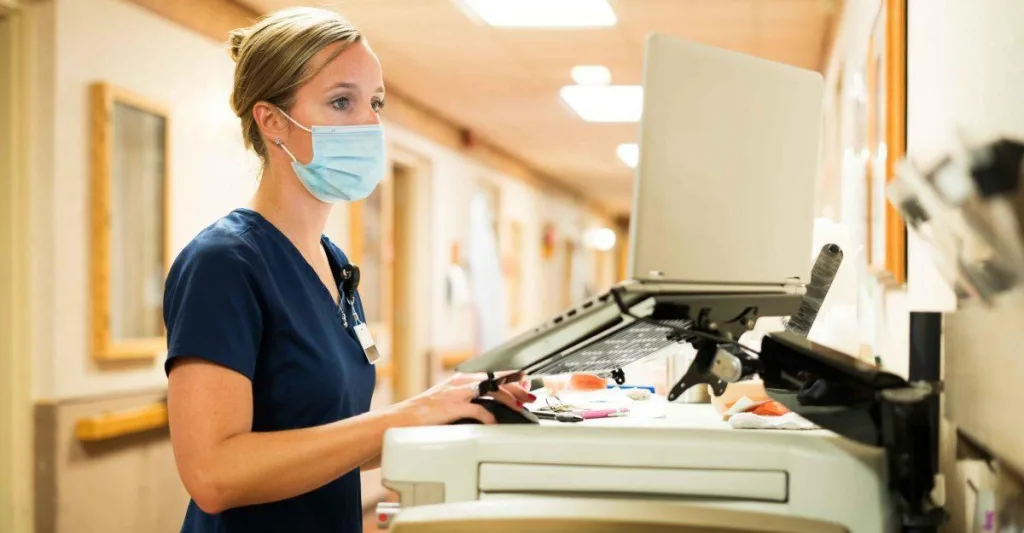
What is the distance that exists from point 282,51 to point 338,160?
7.8 inches

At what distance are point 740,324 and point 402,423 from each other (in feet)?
1.26

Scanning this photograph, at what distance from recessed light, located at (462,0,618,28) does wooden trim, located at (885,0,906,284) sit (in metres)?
2.64

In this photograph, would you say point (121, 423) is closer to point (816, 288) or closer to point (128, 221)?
point (128, 221)

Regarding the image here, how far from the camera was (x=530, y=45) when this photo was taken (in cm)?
537

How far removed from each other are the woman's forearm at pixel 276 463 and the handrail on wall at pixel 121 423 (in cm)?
241

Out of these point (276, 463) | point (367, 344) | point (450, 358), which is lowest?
point (450, 358)

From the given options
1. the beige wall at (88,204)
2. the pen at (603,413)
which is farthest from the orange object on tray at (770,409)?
the beige wall at (88,204)

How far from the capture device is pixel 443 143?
7.71 metres

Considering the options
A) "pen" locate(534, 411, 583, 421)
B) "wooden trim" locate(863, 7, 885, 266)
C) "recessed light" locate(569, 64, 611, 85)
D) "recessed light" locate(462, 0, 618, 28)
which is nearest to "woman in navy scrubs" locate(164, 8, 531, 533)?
"pen" locate(534, 411, 583, 421)

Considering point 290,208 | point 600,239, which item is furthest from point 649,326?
point 600,239

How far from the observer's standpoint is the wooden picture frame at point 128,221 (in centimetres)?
348

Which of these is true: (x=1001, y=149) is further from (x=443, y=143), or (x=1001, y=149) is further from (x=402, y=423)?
(x=443, y=143)

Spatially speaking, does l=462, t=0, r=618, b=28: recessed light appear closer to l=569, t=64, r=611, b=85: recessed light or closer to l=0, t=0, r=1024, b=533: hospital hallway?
l=569, t=64, r=611, b=85: recessed light

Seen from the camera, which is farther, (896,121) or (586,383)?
(896,121)
